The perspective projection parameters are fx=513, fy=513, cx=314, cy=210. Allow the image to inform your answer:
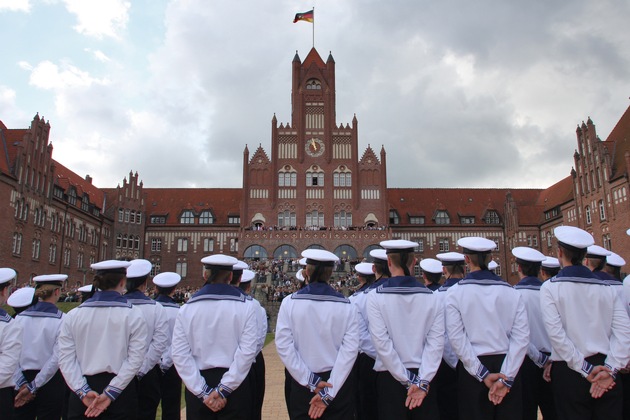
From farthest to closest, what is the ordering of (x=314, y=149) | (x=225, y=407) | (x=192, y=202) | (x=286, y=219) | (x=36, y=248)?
1. (x=192, y=202)
2. (x=314, y=149)
3. (x=286, y=219)
4. (x=36, y=248)
5. (x=225, y=407)

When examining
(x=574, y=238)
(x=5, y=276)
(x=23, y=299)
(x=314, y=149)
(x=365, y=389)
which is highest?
(x=314, y=149)

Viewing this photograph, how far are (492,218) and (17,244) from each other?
52.6 metres

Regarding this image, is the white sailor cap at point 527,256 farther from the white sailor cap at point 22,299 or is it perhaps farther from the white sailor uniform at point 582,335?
the white sailor cap at point 22,299

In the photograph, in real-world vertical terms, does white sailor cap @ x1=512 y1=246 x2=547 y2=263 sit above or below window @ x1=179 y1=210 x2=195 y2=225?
below

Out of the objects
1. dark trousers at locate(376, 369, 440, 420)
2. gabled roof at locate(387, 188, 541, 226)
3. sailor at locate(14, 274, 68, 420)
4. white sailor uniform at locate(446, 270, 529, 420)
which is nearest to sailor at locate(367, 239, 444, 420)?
dark trousers at locate(376, 369, 440, 420)

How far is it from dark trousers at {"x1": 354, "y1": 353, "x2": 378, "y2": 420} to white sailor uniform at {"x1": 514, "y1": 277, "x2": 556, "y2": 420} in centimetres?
192

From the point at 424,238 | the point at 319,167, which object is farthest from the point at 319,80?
the point at 424,238

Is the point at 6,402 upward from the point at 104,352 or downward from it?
downward

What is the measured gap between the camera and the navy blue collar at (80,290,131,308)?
556 cm

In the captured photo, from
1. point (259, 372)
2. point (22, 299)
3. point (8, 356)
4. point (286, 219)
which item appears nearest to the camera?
point (8, 356)

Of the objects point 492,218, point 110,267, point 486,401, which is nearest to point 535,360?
point 486,401

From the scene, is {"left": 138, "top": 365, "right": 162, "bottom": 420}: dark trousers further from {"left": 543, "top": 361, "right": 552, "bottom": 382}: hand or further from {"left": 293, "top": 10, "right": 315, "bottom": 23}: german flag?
{"left": 293, "top": 10, "right": 315, "bottom": 23}: german flag

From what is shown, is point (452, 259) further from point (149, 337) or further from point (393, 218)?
point (393, 218)

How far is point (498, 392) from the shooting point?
5.35m
